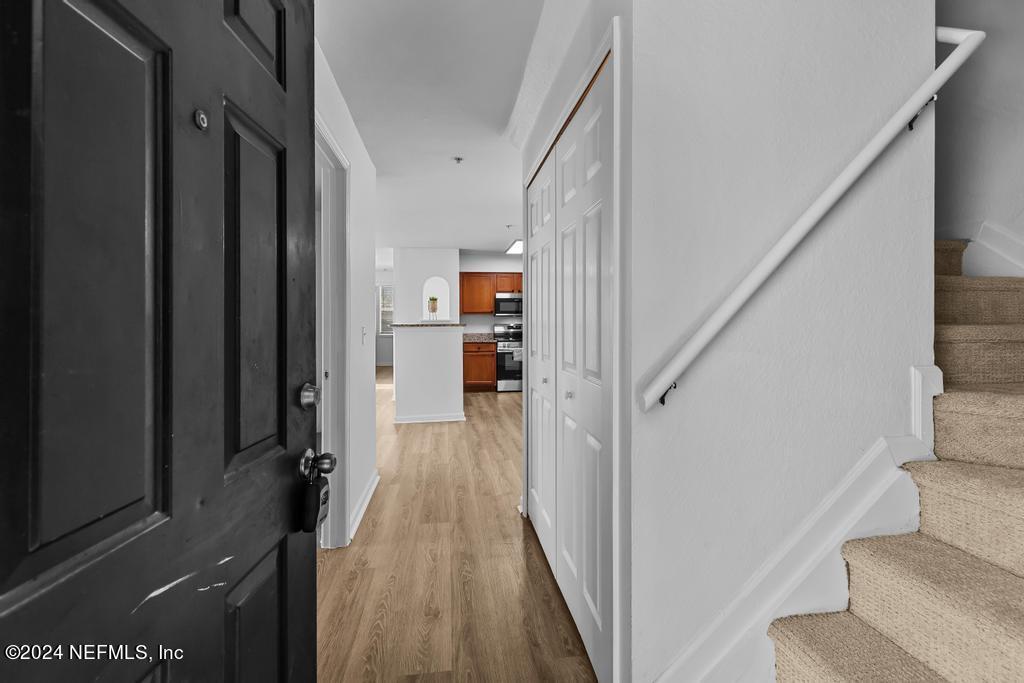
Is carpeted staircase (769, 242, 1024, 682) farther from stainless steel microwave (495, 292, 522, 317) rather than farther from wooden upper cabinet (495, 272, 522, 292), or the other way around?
wooden upper cabinet (495, 272, 522, 292)

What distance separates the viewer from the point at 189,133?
1.99ft

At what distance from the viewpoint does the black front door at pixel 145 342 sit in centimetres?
41

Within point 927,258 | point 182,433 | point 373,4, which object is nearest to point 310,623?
point 182,433

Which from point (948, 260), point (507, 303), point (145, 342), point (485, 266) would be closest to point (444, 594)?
point (145, 342)

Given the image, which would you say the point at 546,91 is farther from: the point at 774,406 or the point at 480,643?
the point at 480,643

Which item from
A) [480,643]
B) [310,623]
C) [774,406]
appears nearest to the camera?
[310,623]

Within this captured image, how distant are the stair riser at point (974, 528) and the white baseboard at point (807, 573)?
0.13 ft

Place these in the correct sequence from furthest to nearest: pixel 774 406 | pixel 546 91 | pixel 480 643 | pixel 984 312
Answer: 1. pixel 546 91
2. pixel 480 643
3. pixel 984 312
4. pixel 774 406

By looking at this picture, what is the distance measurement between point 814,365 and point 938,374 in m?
0.39

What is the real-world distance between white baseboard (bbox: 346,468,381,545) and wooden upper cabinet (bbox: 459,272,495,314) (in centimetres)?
546

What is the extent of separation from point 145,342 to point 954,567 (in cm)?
160

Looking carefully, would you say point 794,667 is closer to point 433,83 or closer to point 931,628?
point 931,628

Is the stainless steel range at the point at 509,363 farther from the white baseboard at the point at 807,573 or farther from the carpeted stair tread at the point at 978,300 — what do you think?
the white baseboard at the point at 807,573

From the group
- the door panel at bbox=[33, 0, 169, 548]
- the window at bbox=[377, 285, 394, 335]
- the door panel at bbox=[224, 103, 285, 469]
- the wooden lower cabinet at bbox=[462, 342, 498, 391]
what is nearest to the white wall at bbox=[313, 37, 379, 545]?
the door panel at bbox=[224, 103, 285, 469]
